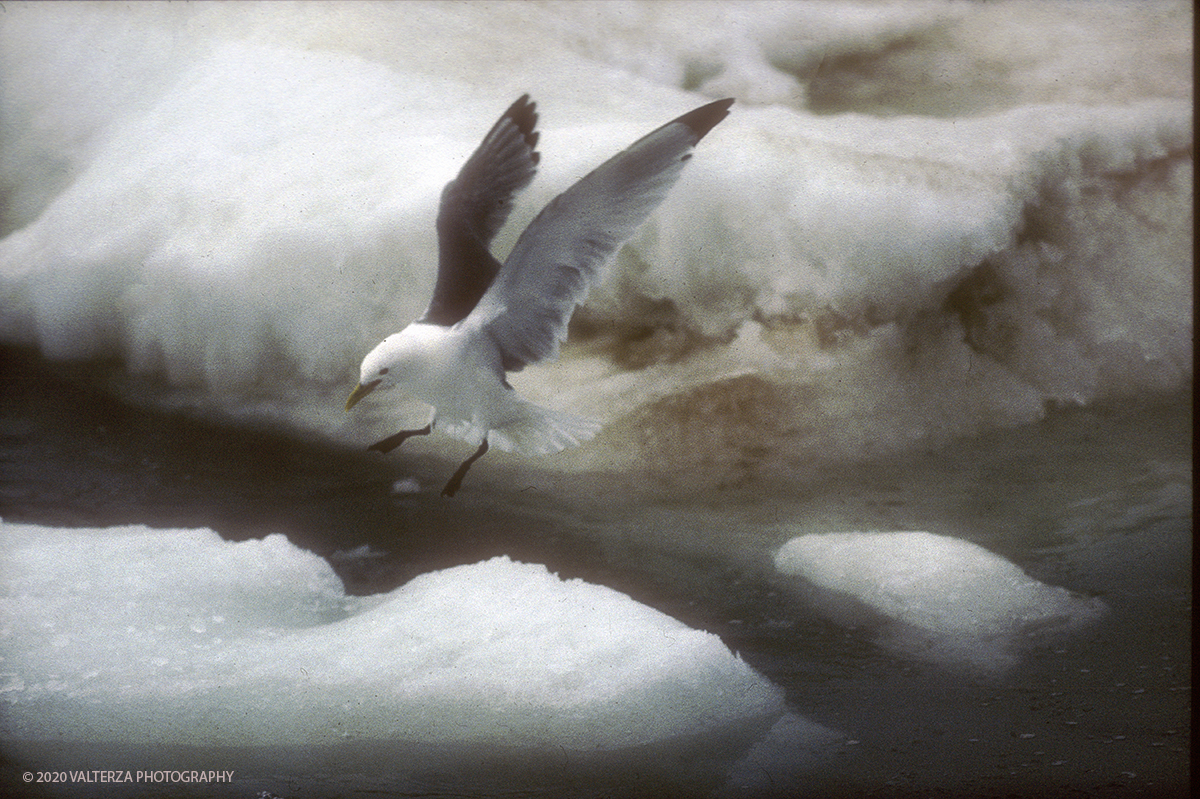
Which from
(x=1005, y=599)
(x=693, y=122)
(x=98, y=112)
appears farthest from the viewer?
(x=98, y=112)

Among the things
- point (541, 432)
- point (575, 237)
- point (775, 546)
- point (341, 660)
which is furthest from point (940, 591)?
point (341, 660)

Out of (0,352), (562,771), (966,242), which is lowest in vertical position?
(562,771)

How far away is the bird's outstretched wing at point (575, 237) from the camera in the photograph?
3.98 feet

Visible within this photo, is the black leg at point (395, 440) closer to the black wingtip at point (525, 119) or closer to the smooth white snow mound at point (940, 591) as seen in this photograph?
the black wingtip at point (525, 119)

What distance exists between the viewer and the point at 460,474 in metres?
1.38

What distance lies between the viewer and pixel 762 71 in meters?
1.44

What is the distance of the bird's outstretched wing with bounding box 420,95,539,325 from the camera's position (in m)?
1.31

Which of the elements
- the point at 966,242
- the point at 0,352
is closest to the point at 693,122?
the point at 966,242

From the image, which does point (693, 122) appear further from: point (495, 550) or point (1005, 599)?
point (1005, 599)

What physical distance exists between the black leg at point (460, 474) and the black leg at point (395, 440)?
6 centimetres

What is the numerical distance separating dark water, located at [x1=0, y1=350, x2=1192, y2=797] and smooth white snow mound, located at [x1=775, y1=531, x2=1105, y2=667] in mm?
19

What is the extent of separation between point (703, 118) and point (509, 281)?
31 cm

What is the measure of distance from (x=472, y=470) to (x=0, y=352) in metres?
0.68

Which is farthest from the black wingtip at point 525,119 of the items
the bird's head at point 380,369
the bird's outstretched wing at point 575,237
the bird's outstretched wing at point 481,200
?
the bird's head at point 380,369
